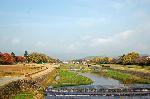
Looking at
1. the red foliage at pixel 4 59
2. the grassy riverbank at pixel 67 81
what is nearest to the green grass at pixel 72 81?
the grassy riverbank at pixel 67 81

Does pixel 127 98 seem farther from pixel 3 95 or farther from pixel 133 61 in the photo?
pixel 133 61

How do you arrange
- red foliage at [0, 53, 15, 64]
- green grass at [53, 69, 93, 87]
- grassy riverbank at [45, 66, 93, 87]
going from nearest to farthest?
green grass at [53, 69, 93, 87], grassy riverbank at [45, 66, 93, 87], red foliage at [0, 53, 15, 64]

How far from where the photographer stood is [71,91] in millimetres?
50750

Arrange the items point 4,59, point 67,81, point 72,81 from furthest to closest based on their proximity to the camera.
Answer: point 4,59, point 67,81, point 72,81

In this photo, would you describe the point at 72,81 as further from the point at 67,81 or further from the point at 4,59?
the point at 4,59

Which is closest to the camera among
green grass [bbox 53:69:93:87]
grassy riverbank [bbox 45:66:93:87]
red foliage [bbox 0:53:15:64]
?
green grass [bbox 53:69:93:87]

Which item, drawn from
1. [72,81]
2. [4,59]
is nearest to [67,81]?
[72,81]

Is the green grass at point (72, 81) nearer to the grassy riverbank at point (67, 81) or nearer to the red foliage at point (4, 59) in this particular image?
the grassy riverbank at point (67, 81)

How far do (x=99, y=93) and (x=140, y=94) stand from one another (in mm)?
6745

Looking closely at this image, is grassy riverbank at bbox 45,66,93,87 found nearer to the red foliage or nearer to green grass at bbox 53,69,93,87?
green grass at bbox 53,69,93,87

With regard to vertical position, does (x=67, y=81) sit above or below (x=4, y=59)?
below

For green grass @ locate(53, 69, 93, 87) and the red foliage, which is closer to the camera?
green grass @ locate(53, 69, 93, 87)

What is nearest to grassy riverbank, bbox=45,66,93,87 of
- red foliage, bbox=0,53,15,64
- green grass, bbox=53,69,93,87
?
green grass, bbox=53,69,93,87

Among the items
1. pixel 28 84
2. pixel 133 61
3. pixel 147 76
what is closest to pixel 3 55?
pixel 133 61
